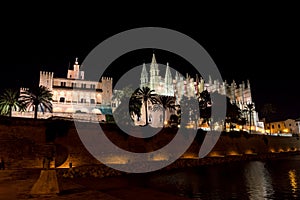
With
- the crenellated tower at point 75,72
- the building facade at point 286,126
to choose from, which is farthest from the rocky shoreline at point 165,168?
the crenellated tower at point 75,72

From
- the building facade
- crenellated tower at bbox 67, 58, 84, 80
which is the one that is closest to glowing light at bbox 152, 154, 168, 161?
crenellated tower at bbox 67, 58, 84, 80

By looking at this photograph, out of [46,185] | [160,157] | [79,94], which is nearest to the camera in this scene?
[46,185]

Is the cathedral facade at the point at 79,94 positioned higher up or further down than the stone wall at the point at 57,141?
higher up

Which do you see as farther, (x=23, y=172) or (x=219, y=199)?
(x=23, y=172)

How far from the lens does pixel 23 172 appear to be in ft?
61.3

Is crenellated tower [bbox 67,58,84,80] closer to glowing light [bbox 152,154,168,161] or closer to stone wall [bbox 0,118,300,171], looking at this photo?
stone wall [bbox 0,118,300,171]

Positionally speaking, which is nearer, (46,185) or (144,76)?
(46,185)

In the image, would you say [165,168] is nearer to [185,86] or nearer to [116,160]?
[116,160]

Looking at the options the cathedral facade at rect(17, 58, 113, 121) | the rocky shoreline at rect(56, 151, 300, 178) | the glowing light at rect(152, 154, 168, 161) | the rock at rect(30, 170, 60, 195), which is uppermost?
the cathedral facade at rect(17, 58, 113, 121)

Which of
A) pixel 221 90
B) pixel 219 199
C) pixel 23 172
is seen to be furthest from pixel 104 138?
pixel 221 90

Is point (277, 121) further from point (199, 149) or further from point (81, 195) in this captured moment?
point (81, 195)

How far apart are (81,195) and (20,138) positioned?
17.6m

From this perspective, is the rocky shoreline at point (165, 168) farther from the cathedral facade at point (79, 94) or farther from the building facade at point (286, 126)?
the building facade at point (286, 126)

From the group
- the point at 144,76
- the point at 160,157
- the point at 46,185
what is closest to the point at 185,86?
the point at 144,76
